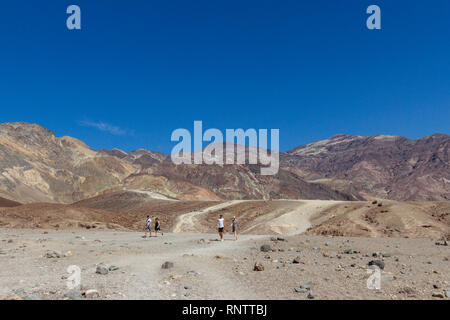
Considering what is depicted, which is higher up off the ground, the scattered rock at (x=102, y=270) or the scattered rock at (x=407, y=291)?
the scattered rock at (x=102, y=270)

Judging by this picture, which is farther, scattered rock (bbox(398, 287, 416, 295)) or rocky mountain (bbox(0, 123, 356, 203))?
rocky mountain (bbox(0, 123, 356, 203))

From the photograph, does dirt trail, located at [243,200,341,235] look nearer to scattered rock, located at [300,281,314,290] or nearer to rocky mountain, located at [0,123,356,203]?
scattered rock, located at [300,281,314,290]

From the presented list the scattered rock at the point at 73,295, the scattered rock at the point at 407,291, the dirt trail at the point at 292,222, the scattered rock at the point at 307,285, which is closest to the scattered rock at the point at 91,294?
the scattered rock at the point at 73,295

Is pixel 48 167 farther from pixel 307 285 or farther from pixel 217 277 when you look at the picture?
pixel 307 285

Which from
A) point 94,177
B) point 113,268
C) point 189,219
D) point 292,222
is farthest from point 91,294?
point 94,177

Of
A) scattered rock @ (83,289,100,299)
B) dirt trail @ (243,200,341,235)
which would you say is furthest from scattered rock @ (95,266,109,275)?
dirt trail @ (243,200,341,235)

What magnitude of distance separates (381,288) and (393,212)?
94.5 feet

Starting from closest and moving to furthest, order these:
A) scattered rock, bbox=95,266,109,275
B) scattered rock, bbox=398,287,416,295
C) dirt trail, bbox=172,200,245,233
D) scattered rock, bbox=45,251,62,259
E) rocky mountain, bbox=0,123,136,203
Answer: scattered rock, bbox=398,287,416,295
scattered rock, bbox=95,266,109,275
scattered rock, bbox=45,251,62,259
dirt trail, bbox=172,200,245,233
rocky mountain, bbox=0,123,136,203

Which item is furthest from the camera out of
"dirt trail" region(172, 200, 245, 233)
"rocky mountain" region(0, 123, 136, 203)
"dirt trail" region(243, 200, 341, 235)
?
"rocky mountain" region(0, 123, 136, 203)

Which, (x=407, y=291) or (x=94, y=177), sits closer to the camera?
(x=407, y=291)

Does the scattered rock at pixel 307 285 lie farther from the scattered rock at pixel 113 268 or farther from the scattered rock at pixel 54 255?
the scattered rock at pixel 54 255

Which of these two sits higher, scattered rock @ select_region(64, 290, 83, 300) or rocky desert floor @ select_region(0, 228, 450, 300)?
scattered rock @ select_region(64, 290, 83, 300)
